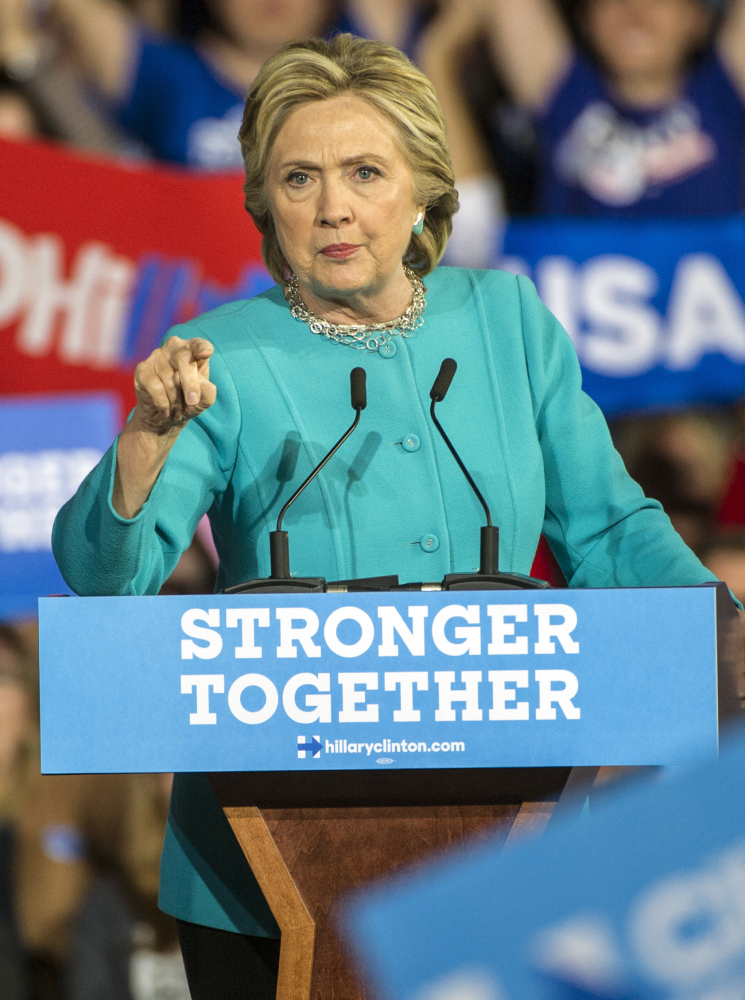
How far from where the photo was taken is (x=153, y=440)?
1371 mm

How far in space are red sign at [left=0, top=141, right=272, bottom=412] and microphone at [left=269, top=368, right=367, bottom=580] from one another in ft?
8.64

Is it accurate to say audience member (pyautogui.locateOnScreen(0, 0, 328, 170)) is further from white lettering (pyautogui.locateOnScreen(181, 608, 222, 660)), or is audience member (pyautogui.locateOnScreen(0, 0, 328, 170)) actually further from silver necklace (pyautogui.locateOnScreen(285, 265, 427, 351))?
white lettering (pyautogui.locateOnScreen(181, 608, 222, 660))

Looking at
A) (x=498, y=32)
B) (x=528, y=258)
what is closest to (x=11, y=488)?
(x=528, y=258)

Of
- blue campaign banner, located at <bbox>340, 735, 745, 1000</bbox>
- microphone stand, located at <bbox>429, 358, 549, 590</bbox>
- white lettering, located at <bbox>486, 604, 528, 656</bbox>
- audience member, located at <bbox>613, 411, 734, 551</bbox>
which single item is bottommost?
blue campaign banner, located at <bbox>340, 735, 745, 1000</bbox>

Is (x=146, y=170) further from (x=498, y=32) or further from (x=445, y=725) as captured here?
(x=445, y=725)

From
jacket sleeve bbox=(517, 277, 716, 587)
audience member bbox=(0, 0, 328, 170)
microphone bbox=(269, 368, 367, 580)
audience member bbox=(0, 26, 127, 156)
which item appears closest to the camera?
microphone bbox=(269, 368, 367, 580)

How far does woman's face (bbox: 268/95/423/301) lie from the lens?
1551 mm

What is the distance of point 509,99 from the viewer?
4527 millimetres

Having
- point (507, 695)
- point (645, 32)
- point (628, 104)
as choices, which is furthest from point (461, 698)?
point (645, 32)

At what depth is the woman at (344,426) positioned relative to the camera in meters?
1.51

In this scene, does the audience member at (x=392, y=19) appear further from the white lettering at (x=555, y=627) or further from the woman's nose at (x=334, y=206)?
the white lettering at (x=555, y=627)

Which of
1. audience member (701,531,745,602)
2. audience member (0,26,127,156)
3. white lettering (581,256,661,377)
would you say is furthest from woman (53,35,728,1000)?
audience member (0,26,127,156)

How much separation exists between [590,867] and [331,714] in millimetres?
542

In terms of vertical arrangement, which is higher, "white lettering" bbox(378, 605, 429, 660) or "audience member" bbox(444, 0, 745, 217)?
"audience member" bbox(444, 0, 745, 217)
